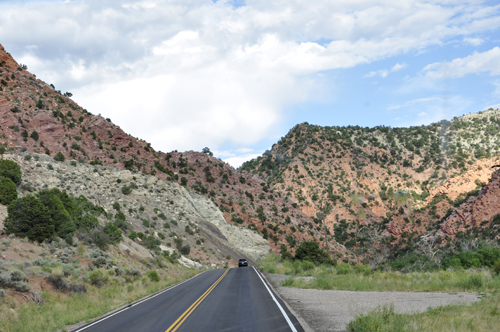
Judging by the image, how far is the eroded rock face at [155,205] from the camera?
4603cm

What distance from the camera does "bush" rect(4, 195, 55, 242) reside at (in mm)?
20719

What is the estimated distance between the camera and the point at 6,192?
25547mm

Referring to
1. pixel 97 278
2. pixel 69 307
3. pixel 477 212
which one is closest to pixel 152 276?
pixel 97 278

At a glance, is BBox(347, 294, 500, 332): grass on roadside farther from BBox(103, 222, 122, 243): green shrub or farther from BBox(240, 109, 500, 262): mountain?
BBox(240, 109, 500, 262): mountain

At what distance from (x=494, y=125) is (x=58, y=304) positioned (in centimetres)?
10739

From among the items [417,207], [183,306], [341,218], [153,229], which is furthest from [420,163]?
[183,306]

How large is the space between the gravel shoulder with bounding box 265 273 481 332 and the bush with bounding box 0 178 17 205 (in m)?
21.2

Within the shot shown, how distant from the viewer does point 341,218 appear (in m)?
89.0

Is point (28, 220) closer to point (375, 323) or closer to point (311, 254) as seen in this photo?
point (375, 323)

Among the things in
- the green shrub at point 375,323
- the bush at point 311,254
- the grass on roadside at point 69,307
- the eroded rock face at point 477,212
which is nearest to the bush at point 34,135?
the grass on roadside at point 69,307

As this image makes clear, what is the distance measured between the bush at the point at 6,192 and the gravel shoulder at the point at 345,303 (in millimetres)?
21232

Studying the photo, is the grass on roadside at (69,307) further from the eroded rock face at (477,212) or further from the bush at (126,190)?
the eroded rock face at (477,212)

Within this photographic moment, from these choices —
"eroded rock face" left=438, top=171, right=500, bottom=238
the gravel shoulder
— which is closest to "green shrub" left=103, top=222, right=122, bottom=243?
the gravel shoulder

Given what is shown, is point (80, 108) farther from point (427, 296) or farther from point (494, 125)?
point (494, 125)
